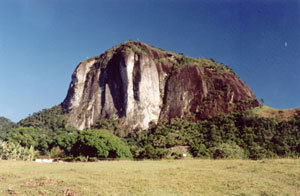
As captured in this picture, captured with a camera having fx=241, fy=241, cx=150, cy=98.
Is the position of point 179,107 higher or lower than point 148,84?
lower

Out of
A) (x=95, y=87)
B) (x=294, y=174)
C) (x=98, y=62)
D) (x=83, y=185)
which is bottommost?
(x=83, y=185)

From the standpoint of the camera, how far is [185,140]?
187 feet

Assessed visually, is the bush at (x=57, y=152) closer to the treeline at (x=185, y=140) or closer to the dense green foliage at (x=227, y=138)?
the treeline at (x=185, y=140)

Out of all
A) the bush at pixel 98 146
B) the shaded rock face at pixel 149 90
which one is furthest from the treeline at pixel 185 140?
the shaded rock face at pixel 149 90

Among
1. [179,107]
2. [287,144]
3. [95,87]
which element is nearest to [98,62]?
[95,87]

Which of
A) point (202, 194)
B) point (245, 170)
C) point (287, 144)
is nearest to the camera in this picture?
point (202, 194)

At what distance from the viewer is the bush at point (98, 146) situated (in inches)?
1483

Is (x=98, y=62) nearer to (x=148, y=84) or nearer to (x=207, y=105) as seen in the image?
(x=148, y=84)

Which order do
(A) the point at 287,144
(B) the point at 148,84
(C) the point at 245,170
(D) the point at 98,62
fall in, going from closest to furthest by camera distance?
(C) the point at 245,170
(A) the point at 287,144
(B) the point at 148,84
(D) the point at 98,62

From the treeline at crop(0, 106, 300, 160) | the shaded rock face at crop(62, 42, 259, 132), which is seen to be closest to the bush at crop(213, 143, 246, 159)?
the treeline at crop(0, 106, 300, 160)

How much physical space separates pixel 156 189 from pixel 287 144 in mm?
44601

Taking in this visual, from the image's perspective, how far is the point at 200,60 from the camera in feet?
315

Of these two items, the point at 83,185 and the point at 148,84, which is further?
the point at 148,84

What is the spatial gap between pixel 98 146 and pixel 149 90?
4881 centimetres
